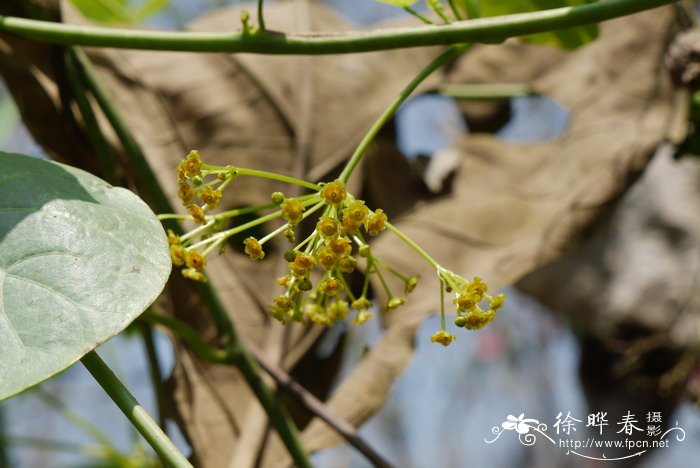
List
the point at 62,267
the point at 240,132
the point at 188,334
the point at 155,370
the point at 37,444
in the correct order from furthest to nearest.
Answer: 1. the point at 37,444
2. the point at 240,132
3. the point at 155,370
4. the point at 188,334
5. the point at 62,267

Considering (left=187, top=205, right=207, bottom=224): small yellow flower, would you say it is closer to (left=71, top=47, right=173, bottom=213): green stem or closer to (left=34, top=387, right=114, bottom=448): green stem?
(left=71, top=47, right=173, bottom=213): green stem

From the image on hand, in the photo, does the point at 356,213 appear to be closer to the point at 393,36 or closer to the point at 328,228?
the point at 328,228

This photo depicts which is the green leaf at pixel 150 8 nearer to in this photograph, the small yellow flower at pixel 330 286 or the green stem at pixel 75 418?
the green stem at pixel 75 418

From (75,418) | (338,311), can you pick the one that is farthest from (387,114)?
(75,418)

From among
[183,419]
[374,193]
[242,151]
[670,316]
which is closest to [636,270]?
[670,316]

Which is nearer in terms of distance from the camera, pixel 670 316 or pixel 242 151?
pixel 242 151

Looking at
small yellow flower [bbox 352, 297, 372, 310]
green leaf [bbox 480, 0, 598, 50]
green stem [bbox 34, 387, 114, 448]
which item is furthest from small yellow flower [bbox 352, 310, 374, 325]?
green stem [bbox 34, 387, 114, 448]

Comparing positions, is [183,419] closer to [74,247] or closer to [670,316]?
[74,247]
